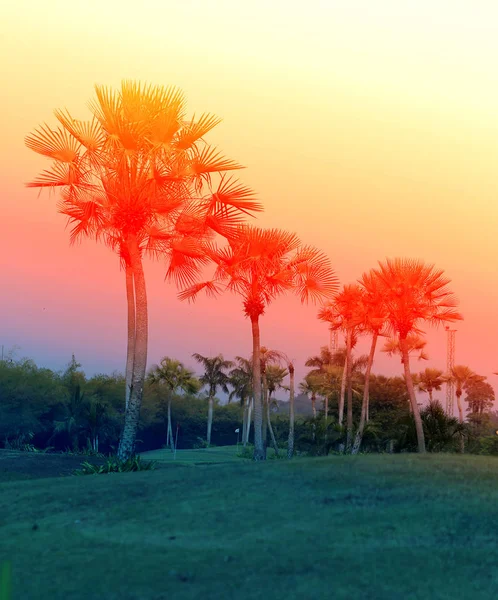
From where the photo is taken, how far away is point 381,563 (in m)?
8.38

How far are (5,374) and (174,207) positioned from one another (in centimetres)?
4751

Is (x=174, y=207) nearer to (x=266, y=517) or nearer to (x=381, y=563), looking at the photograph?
(x=266, y=517)

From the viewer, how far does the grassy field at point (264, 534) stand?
7668 millimetres

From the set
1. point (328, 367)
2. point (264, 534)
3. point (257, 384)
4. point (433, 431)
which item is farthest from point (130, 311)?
point (328, 367)

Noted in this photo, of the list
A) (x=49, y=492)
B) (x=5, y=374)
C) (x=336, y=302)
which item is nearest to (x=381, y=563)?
(x=49, y=492)

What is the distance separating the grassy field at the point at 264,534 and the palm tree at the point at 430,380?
217 feet

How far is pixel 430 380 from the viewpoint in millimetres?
79938

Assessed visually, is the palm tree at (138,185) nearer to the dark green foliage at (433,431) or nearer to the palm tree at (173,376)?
the dark green foliage at (433,431)

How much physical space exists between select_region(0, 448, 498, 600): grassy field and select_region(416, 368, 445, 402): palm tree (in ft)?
217

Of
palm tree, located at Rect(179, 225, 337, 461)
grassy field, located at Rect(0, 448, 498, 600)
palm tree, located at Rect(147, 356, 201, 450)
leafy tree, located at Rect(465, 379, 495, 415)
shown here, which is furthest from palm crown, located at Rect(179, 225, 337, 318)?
leafy tree, located at Rect(465, 379, 495, 415)

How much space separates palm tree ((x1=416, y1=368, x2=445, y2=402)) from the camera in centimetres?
7975

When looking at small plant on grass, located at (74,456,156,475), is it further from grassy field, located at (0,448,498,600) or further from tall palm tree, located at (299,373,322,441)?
tall palm tree, located at (299,373,322,441)

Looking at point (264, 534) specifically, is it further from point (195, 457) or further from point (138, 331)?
point (195, 457)

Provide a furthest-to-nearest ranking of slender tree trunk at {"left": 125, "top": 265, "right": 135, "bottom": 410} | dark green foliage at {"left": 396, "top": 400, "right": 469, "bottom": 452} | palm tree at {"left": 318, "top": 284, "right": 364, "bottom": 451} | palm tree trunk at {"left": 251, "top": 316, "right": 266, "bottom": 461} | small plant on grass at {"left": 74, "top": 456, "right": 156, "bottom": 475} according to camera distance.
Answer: palm tree at {"left": 318, "top": 284, "right": 364, "bottom": 451}, dark green foliage at {"left": 396, "top": 400, "right": 469, "bottom": 452}, palm tree trunk at {"left": 251, "top": 316, "right": 266, "bottom": 461}, slender tree trunk at {"left": 125, "top": 265, "right": 135, "bottom": 410}, small plant on grass at {"left": 74, "top": 456, "right": 156, "bottom": 475}
